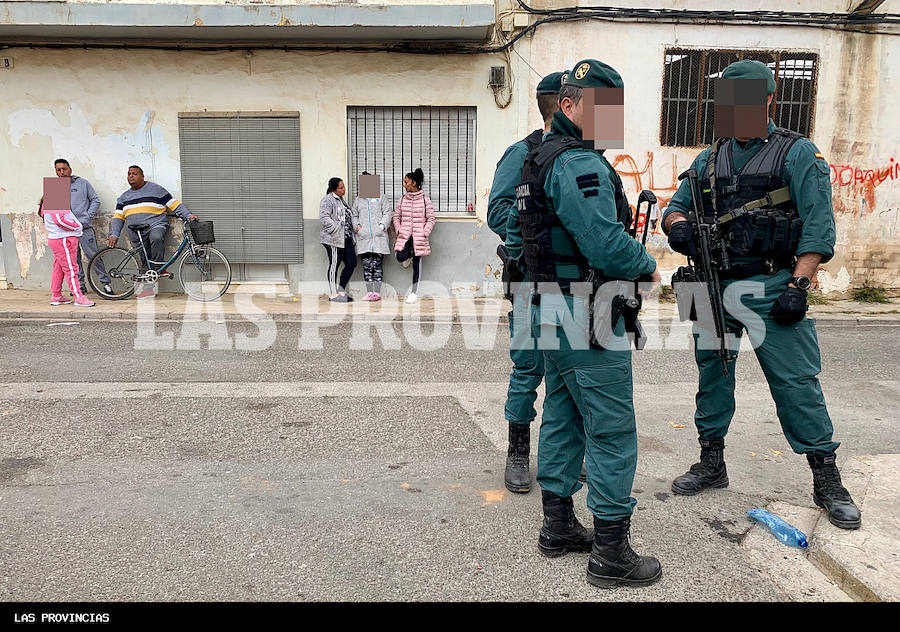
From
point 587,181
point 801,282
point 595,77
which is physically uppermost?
point 595,77

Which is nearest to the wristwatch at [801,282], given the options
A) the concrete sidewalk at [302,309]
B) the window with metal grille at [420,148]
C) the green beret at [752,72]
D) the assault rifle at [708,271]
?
the assault rifle at [708,271]

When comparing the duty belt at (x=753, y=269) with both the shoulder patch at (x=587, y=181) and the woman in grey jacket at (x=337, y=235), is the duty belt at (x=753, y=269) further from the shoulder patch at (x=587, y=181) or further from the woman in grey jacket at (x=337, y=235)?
the woman in grey jacket at (x=337, y=235)

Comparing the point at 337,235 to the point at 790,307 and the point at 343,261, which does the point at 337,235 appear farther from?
the point at 790,307

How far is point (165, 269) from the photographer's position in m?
10.7

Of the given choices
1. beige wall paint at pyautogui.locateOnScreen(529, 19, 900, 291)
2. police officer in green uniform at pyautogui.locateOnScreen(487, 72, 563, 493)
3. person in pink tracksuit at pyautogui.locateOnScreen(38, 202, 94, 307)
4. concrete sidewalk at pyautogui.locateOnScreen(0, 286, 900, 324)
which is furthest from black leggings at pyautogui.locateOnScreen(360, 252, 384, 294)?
police officer in green uniform at pyautogui.locateOnScreen(487, 72, 563, 493)

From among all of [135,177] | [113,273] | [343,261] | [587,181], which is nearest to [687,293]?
[587,181]

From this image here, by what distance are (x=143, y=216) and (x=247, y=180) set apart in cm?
160

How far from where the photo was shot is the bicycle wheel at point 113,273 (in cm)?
1041

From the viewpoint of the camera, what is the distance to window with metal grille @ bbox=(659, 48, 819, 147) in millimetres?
10898

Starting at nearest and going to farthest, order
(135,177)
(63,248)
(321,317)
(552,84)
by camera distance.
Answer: (552,84)
(321,317)
(63,248)
(135,177)

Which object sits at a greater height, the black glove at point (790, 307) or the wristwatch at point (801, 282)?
the wristwatch at point (801, 282)

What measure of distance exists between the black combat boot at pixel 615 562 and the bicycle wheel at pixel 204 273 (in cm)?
888

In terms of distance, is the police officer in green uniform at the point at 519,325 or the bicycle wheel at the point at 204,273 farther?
the bicycle wheel at the point at 204,273
